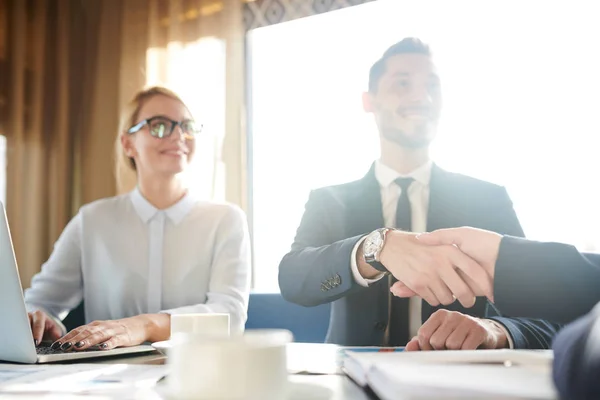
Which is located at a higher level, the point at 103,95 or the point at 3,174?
the point at 103,95

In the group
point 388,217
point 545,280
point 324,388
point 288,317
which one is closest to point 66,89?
point 288,317

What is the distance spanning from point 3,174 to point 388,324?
225 centimetres

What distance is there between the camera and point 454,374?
47 cm

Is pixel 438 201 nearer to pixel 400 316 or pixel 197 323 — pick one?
pixel 400 316

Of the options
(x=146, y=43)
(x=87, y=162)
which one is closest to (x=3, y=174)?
(x=87, y=162)

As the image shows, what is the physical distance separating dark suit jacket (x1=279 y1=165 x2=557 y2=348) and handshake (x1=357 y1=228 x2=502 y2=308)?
23cm

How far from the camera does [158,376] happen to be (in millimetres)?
629

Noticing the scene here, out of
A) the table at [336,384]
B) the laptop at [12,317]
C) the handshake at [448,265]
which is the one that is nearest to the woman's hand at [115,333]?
the laptop at [12,317]

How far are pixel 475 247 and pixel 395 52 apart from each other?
828 millimetres

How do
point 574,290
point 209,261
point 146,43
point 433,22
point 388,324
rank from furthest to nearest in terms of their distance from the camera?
point 146,43 < point 433,22 < point 209,261 < point 388,324 < point 574,290

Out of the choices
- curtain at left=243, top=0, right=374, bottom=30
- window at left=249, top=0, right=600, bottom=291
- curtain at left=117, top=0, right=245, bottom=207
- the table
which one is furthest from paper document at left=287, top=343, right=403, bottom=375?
curtain at left=243, top=0, right=374, bottom=30

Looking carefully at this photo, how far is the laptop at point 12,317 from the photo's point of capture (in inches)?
27.5

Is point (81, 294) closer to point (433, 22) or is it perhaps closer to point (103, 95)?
point (103, 95)

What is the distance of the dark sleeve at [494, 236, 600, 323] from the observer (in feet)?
3.36
